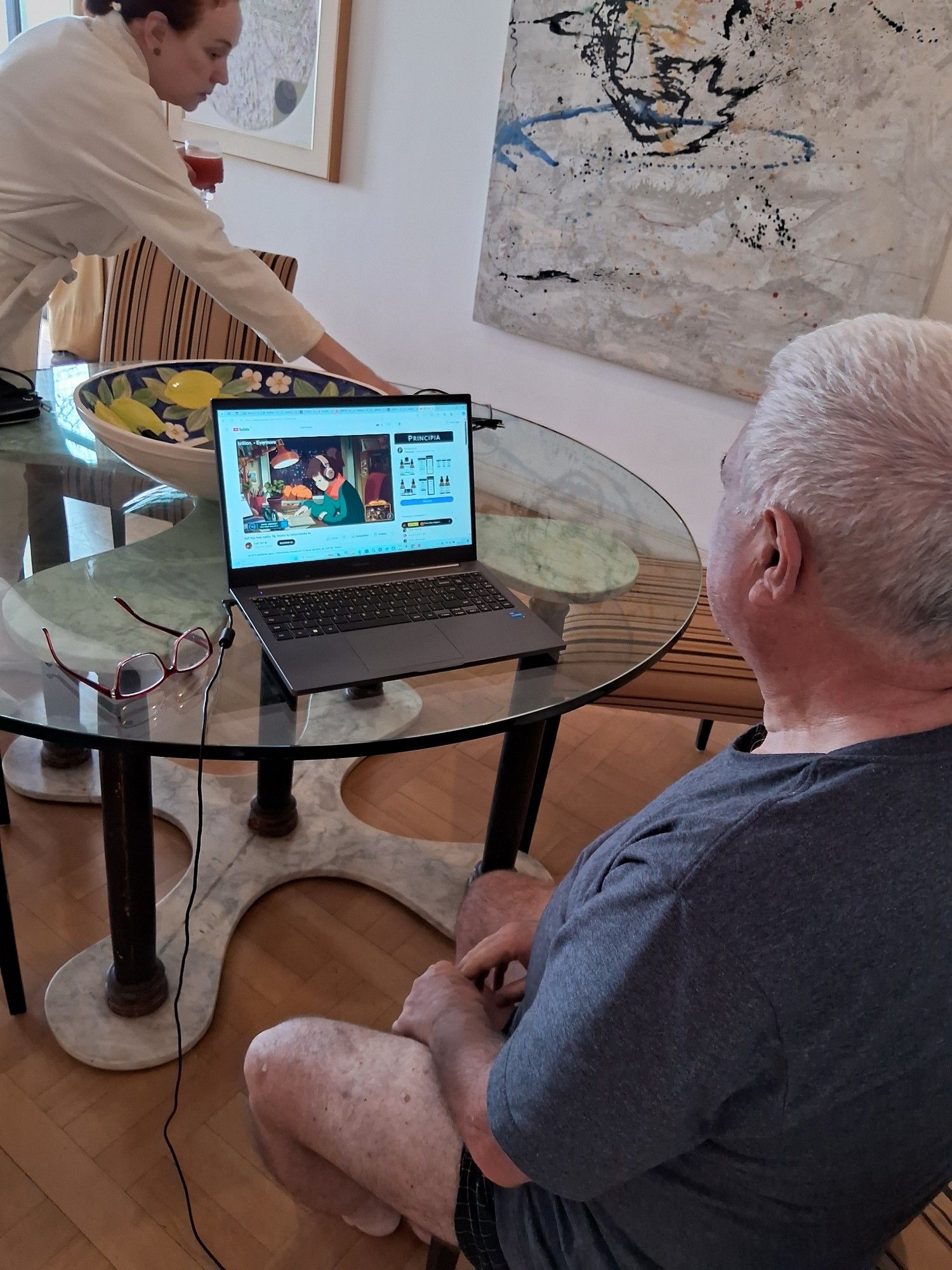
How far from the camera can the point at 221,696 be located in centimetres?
105

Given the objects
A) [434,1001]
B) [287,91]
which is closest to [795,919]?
[434,1001]

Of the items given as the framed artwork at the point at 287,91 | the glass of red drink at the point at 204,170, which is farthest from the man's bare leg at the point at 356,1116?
the framed artwork at the point at 287,91

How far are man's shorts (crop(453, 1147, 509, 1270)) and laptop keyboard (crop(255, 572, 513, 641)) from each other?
61cm

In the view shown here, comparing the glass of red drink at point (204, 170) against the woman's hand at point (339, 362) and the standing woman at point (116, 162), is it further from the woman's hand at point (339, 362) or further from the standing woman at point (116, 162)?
the woman's hand at point (339, 362)

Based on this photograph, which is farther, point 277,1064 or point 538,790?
point 538,790

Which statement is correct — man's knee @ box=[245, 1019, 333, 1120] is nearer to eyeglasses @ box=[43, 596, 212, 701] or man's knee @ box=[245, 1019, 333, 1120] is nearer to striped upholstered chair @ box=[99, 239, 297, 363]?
eyeglasses @ box=[43, 596, 212, 701]

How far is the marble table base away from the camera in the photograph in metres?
1.45

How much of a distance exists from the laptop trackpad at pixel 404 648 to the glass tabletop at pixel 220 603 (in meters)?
0.03

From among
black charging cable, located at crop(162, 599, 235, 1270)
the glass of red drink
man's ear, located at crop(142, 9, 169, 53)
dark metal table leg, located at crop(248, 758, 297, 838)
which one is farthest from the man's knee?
the glass of red drink

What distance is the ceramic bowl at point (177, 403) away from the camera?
1.28 meters

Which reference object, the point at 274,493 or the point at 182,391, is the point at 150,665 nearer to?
the point at 274,493

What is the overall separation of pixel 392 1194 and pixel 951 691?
739 millimetres

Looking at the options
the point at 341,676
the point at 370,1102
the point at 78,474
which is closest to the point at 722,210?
Result: the point at 78,474

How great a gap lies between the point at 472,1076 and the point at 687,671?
1029 mm
